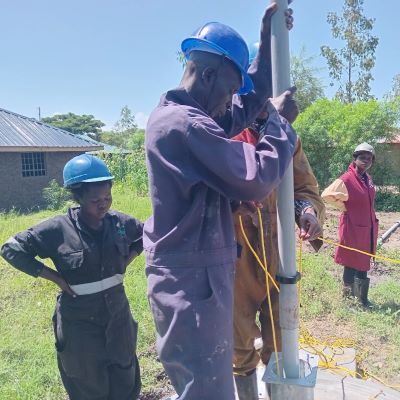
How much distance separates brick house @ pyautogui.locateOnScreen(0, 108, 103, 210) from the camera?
1653cm

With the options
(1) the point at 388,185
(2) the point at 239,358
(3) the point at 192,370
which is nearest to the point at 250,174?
(3) the point at 192,370

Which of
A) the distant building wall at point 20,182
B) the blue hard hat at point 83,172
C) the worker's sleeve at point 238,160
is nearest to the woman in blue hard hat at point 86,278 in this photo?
the blue hard hat at point 83,172

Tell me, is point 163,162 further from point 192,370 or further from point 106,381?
point 106,381

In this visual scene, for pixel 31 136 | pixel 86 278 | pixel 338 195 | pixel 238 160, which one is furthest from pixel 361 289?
pixel 31 136

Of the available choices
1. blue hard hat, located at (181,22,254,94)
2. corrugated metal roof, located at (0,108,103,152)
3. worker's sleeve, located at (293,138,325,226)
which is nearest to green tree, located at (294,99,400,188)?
corrugated metal roof, located at (0,108,103,152)

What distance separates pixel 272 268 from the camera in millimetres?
2438

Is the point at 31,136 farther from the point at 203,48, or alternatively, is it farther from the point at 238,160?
the point at 238,160

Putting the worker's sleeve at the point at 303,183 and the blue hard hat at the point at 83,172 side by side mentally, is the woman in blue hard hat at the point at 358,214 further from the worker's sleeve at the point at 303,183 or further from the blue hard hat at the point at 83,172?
the blue hard hat at the point at 83,172

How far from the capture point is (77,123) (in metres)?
49.3

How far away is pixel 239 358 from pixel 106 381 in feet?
3.21

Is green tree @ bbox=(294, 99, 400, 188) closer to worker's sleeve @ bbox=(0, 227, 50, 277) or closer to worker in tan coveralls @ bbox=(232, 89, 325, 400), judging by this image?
worker in tan coveralls @ bbox=(232, 89, 325, 400)

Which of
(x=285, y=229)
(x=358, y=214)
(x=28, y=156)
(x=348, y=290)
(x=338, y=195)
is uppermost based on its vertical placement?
(x=28, y=156)

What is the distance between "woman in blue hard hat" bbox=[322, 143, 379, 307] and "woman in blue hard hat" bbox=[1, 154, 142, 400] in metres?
3.25

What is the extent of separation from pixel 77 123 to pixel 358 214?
156 ft
